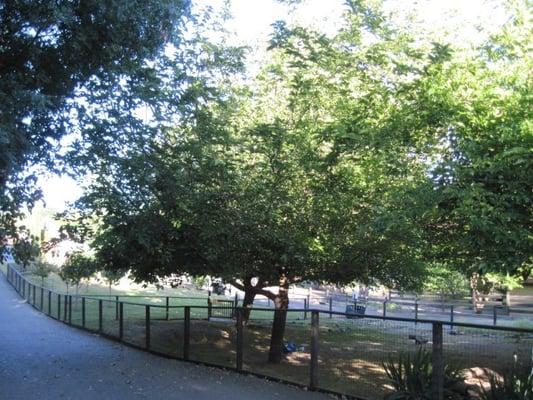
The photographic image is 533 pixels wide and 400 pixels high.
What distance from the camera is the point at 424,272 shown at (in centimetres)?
1500

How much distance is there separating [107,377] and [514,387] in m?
6.62

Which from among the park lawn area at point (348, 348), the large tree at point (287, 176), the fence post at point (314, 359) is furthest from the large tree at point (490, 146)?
the fence post at point (314, 359)

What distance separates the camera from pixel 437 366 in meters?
7.41

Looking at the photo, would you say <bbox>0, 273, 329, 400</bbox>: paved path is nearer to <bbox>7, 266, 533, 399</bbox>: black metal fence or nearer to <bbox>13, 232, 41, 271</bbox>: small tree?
<bbox>7, 266, 533, 399</bbox>: black metal fence

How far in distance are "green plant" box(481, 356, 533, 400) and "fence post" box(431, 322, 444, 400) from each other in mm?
510

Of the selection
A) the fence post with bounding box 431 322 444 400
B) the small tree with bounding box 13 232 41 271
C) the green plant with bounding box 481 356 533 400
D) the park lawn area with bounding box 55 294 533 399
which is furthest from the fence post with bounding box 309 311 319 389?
the small tree with bounding box 13 232 41 271

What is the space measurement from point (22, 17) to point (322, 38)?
3.77 m

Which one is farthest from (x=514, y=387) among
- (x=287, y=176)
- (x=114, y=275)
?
(x=114, y=275)

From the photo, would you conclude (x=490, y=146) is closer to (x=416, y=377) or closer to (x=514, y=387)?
(x=514, y=387)

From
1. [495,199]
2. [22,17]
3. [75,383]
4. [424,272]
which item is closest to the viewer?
[495,199]

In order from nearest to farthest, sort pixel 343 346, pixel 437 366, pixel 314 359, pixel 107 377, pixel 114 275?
pixel 437 366
pixel 314 359
pixel 107 377
pixel 343 346
pixel 114 275

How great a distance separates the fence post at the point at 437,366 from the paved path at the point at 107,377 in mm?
1831

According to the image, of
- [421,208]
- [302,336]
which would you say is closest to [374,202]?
[421,208]

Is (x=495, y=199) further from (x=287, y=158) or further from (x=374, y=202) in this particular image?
(x=287, y=158)
